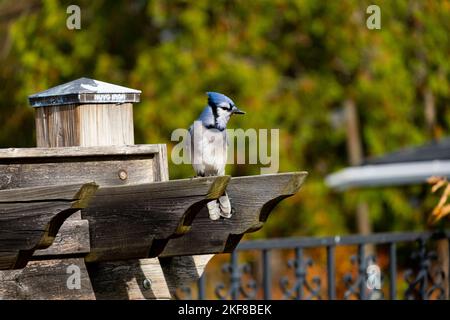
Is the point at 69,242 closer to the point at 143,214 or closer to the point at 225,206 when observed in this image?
the point at 143,214

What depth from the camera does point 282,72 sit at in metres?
13.9

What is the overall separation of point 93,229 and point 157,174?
0.38 meters

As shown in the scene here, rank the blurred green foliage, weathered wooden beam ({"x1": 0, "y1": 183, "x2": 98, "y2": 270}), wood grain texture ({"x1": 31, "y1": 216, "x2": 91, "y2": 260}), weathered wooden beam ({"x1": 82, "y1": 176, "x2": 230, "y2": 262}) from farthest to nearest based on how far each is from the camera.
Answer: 1. the blurred green foliage
2. wood grain texture ({"x1": 31, "y1": 216, "x2": 91, "y2": 260})
3. weathered wooden beam ({"x1": 82, "y1": 176, "x2": 230, "y2": 262})
4. weathered wooden beam ({"x1": 0, "y1": 183, "x2": 98, "y2": 270})

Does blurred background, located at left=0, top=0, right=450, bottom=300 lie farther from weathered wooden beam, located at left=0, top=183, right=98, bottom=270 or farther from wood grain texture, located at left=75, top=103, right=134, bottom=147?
weathered wooden beam, located at left=0, top=183, right=98, bottom=270

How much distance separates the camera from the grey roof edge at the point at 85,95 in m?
3.39

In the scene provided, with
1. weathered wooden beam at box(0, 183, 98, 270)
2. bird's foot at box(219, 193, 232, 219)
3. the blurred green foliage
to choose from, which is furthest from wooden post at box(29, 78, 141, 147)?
the blurred green foliage

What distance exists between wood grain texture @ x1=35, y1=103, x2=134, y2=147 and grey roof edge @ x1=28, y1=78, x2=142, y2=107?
0.7 inches

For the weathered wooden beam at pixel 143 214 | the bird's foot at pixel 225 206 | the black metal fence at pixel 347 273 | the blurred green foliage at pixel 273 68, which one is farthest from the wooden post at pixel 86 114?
the blurred green foliage at pixel 273 68

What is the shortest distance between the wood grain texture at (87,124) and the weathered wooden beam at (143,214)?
30 cm

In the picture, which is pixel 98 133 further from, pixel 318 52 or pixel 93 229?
pixel 318 52

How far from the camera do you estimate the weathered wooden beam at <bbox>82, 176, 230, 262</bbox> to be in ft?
9.91

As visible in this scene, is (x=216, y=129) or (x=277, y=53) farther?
(x=277, y=53)
